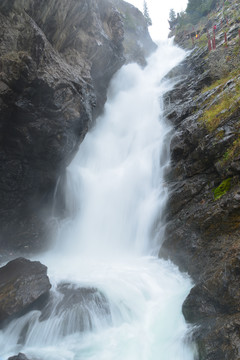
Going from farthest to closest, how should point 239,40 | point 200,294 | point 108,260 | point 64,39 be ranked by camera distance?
1. point 239,40
2. point 64,39
3. point 108,260
4. point 200,294

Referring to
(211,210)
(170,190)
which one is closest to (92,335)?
(211,210)

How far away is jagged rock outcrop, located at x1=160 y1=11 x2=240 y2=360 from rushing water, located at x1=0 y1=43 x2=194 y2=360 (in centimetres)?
63

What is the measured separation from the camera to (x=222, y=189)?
27.2ft

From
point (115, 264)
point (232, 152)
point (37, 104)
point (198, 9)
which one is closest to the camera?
point (232, 152)

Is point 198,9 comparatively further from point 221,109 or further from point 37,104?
point 37,104

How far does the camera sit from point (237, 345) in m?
4.42

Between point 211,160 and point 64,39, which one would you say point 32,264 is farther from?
point 64,39

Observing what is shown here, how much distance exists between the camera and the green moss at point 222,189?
8.12m

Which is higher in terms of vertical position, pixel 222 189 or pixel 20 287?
pixel 222 189

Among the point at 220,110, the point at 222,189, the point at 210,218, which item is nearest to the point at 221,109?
the point at 220,110

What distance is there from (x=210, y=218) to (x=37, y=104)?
29.6 ft

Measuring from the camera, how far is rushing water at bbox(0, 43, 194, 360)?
6004 millimetres

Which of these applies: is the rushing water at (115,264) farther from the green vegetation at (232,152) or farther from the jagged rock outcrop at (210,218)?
the green vegetation at (232,152)

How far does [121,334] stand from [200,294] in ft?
Result: 7.69
